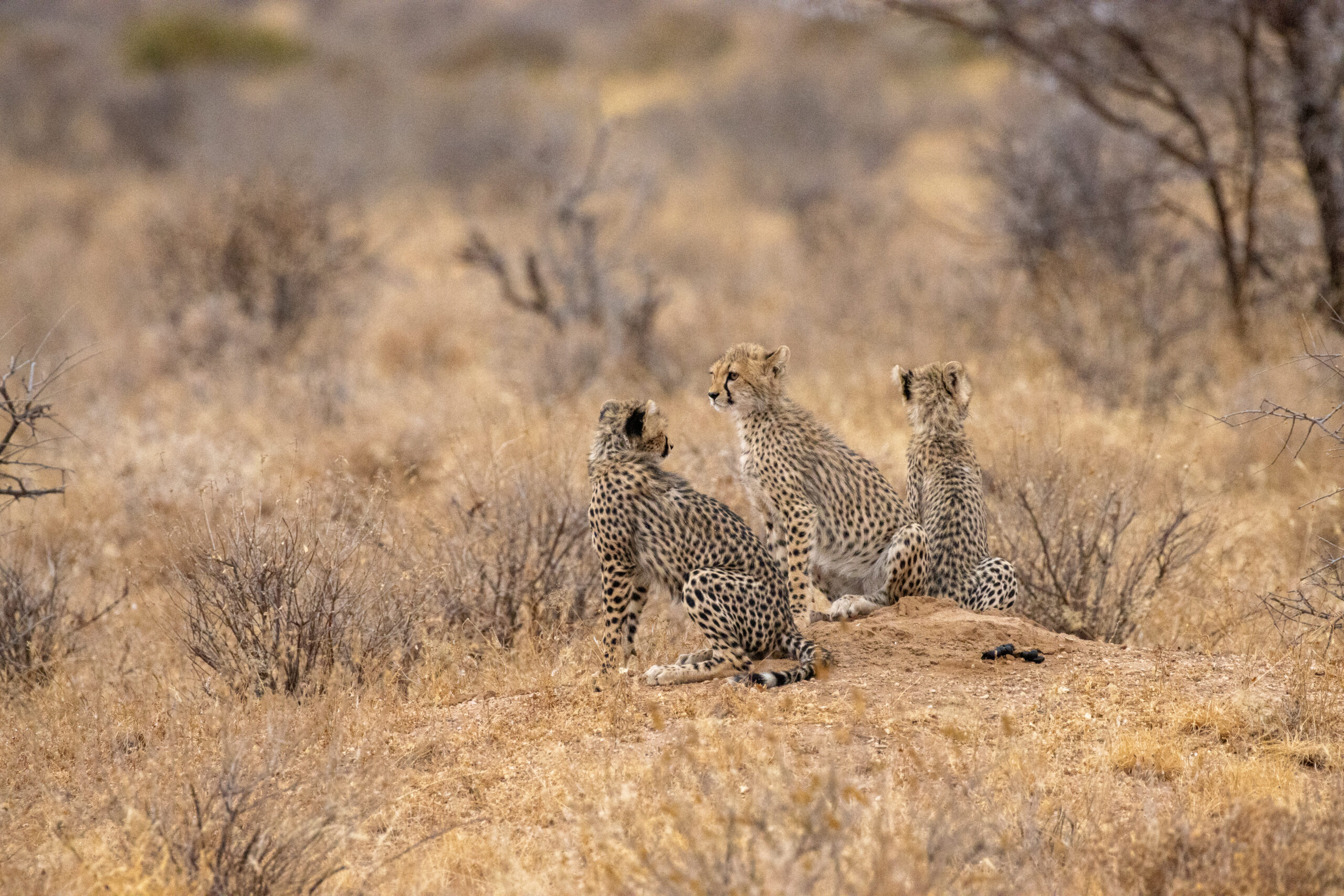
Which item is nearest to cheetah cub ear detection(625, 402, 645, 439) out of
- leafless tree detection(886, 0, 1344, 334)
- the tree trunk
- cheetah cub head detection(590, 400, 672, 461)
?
cheetah cub head detection(590, 400, 672, 461)

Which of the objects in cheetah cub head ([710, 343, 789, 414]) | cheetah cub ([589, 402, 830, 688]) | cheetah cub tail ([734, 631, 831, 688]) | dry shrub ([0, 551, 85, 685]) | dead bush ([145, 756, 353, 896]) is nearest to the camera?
dead bush ([145, 756, 353, 896])

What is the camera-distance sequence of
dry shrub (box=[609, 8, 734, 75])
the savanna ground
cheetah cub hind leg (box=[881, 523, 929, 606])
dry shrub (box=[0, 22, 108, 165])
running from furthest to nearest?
dry shrub (box=[609, 8, 734, 75])
dry shrub (box=[0, 22, 108, 165])
cheetah cub hind leg (box=[881, 523, 929, 606])
the savanna ground

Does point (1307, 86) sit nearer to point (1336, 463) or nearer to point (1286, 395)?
point (1286, 395)

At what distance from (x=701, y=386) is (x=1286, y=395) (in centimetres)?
375

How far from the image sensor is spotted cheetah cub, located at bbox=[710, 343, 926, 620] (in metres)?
5.41

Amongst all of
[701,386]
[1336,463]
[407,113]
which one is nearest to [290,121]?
[407,113]

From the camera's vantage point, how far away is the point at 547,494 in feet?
20.1

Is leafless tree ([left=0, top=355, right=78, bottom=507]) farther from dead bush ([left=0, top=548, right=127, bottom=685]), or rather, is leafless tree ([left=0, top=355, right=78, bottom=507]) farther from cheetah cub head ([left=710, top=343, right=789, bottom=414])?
cheetah cub head ([left=710, top=343, right=789, bottom=414])

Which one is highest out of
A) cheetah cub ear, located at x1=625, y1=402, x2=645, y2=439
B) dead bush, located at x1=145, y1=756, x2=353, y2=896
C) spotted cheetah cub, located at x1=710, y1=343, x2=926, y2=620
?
cheetah cub ear, located at x1=625, y1=402, x2=645, y2=439

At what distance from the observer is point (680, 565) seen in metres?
4.99

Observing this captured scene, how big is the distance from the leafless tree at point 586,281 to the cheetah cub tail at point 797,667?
5.72 metres

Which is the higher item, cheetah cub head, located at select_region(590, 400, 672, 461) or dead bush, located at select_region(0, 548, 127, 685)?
cheetah cub head, located at select_region(590, 400, 672, 461)

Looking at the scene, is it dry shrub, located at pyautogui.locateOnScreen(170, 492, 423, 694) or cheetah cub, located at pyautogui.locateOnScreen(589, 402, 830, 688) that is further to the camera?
dry shrub, located at pyautogui.locateOnScreen(170, 492, 423, 694)

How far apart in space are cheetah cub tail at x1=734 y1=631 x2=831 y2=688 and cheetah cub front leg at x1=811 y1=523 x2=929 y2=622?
0.48 m
